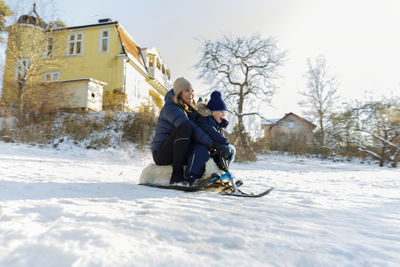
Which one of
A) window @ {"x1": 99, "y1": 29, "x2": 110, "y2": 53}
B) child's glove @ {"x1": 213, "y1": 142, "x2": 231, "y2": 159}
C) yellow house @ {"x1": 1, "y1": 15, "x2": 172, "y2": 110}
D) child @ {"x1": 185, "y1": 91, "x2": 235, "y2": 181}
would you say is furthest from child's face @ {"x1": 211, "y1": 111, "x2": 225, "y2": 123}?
window @ {"x1": 99, "y1": 29, "x2": 110, "y2": 53}

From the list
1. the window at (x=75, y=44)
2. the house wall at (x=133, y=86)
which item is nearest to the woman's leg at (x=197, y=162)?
the house wall at (x=133, y=86)

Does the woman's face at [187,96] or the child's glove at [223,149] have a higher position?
the woman's face at [187,96]

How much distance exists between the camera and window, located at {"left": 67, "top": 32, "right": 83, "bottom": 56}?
1498cm

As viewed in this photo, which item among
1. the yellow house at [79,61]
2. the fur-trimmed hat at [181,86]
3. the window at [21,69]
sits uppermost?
the yellow house at [79,61]

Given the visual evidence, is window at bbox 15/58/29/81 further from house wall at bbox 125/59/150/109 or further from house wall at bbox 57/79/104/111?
house wall at bbox 125/59/150/109

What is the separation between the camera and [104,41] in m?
14.7

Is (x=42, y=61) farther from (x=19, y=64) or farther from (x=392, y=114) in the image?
(x=392, y=114)

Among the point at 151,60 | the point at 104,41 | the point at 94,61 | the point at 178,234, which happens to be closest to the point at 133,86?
the point at 94,61

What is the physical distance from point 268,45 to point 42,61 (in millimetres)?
13790

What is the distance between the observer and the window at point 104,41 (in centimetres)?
1455

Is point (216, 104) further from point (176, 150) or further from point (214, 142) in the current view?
point (176, 150)

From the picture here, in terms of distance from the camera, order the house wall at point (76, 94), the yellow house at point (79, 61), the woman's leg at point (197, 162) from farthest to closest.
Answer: the house wall at point (76, 94)
the yellow house at point (79, 61)
the woman's leg at point (197, 162)

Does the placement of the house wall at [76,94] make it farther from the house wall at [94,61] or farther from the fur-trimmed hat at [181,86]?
the fur-trimmed hat at [181,86]

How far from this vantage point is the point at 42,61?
1073 centimetres
